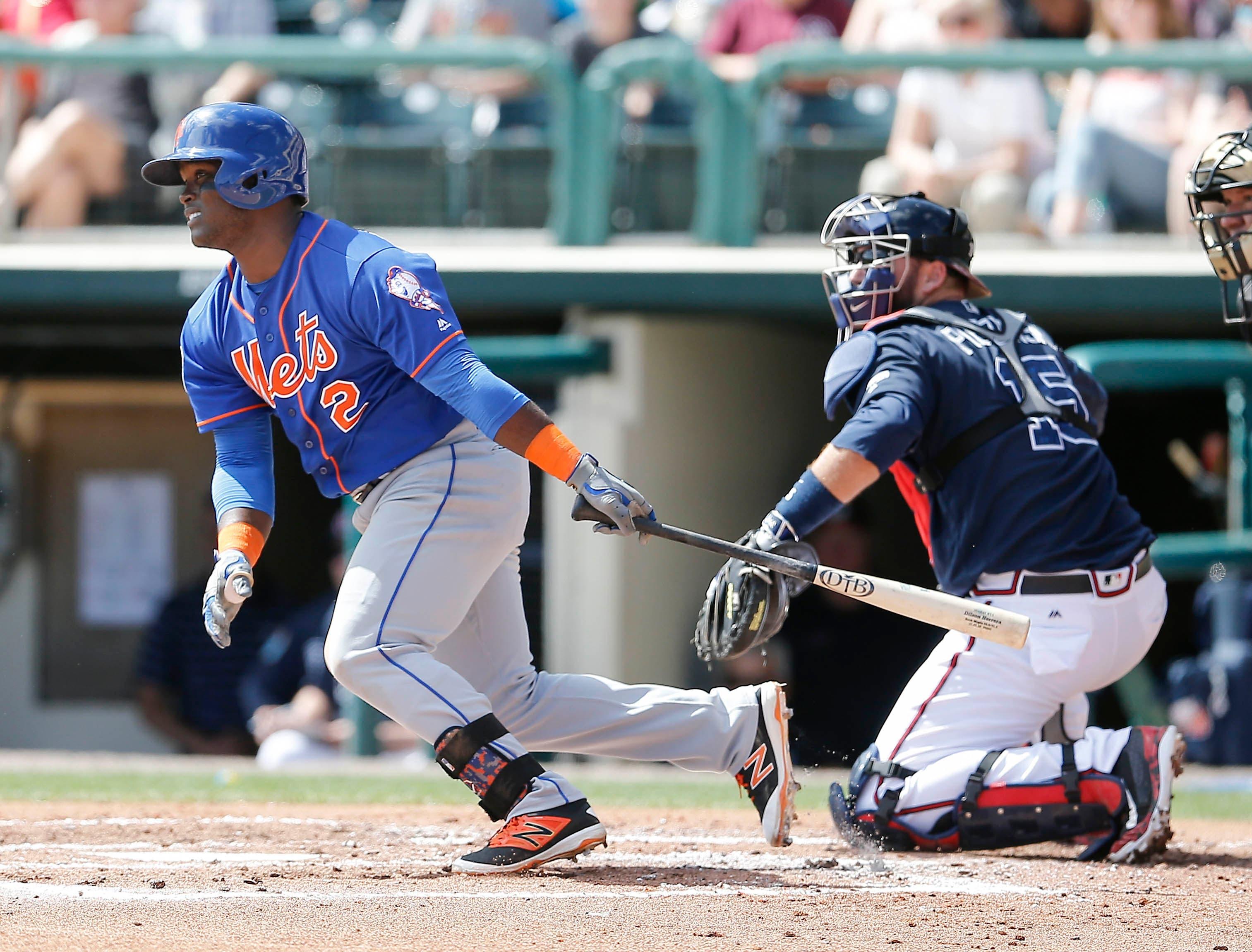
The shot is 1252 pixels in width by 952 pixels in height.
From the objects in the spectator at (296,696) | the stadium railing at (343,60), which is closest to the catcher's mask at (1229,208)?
the stadium railing at (343,60)

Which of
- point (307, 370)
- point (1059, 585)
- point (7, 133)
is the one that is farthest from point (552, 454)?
point (7, 133)

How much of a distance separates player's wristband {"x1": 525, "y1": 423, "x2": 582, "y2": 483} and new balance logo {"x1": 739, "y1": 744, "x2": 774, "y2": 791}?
2.54 ft

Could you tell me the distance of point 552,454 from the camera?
3285 millimetres

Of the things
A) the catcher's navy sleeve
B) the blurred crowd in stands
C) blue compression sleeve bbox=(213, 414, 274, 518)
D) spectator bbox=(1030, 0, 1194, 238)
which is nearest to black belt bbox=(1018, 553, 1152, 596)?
the catcher's navy sleeve

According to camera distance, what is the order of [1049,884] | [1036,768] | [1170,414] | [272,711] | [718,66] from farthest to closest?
[1170,414] → [718,66] → [272,711] → [1036,768] → [1049,884]

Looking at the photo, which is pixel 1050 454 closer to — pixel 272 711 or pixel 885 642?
pixel 885 642

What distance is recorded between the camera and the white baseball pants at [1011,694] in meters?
3.75

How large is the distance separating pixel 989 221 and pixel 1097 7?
1.22 m

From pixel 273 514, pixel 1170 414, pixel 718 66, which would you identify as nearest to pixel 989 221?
pixel 718 66

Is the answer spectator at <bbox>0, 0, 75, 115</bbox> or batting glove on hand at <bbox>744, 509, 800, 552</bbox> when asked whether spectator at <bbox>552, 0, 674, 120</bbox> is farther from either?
batting glove on hand at <bbox>744, 509, 800, 552</bbox>

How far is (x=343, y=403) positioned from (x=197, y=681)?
4.88 meters

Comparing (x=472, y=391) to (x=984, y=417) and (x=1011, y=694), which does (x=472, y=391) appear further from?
(x=1011, y=694)

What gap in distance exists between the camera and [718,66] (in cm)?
779

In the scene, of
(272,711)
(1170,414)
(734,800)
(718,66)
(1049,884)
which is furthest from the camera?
(1170,414)
